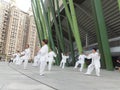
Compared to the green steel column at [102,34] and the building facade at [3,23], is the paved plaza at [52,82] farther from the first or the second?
the building facade at [3,23]

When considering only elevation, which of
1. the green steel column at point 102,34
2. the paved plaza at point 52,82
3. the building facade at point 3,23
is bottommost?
the paved plaza at point 52,82

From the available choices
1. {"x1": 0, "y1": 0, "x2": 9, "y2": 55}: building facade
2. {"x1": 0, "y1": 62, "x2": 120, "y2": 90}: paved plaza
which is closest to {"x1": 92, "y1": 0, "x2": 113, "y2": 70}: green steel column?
{"x1": 0, "y1": 62, "x2": 120, "y2": 90}: paved plaza

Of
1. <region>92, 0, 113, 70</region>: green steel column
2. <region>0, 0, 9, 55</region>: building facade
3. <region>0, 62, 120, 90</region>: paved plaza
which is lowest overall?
<region>0, 62, 120, 90</region>: paved plaza

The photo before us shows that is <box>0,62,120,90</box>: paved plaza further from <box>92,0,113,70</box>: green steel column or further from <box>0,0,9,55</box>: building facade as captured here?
<box>0,0,9,55</box>: building facade

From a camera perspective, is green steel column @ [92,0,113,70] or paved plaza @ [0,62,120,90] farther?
green steel column @ [92,0,113,70]

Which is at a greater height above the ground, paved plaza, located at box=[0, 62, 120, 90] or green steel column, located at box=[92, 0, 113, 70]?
green steel column, located at box=[92, 0, 113, 70]

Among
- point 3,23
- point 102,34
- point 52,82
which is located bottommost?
point 52,82

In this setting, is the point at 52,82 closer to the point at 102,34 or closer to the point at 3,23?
the point at 102,34

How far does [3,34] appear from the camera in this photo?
12731 cm

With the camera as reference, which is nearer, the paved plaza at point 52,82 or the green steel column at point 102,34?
the paved plaza at point 52,82

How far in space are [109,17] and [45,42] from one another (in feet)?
58.4

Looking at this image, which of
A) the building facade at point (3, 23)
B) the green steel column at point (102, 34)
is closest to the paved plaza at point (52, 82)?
the green steel column at point (102, 34)

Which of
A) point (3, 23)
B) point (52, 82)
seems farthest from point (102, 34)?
point (3, 23)

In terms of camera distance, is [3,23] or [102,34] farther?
[3,23]
